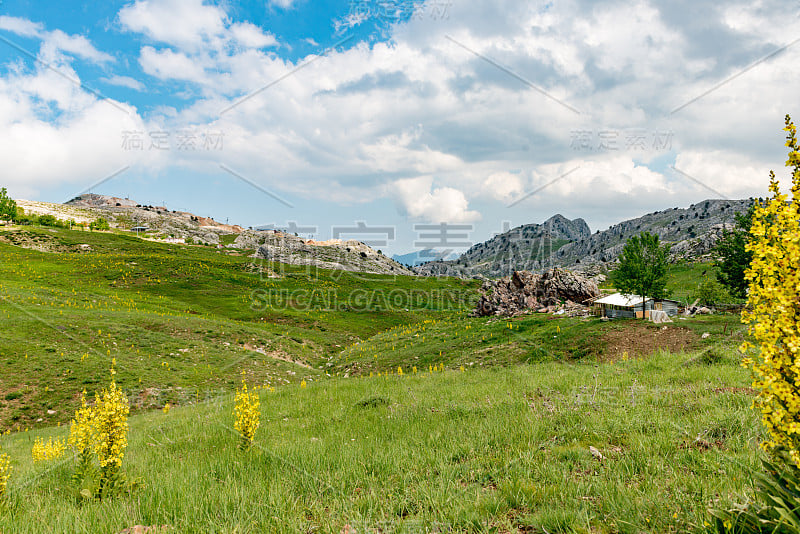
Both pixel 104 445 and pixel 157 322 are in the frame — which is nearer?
pixel 104 445

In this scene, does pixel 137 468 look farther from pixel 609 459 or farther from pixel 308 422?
pixel 609 459

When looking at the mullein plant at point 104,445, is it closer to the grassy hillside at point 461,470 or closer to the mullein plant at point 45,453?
the grassy hillside at point 461,470

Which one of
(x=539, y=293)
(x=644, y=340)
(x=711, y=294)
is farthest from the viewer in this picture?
(x=711, y=294)

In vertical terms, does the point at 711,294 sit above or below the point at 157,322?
above

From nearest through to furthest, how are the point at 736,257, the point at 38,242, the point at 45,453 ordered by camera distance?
the point at 45,453, the point at 736,257, the point at 38,242

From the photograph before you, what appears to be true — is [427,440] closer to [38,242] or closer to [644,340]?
[644,340]

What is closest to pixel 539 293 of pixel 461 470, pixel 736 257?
pixel 736 257

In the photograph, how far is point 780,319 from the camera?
3342mm

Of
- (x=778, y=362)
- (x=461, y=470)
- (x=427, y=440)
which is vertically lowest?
(x=427, y=440)

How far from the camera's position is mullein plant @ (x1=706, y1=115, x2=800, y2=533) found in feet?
10.8

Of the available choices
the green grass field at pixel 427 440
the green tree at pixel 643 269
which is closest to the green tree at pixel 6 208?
the green grass field at pixel 427 440

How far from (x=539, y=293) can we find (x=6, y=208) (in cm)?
15151

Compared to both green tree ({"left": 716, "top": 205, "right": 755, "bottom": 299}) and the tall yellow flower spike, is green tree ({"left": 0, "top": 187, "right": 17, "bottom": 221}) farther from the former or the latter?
green tree ({"left": 716, "top": 205, "right": 755, "bottom": 299})

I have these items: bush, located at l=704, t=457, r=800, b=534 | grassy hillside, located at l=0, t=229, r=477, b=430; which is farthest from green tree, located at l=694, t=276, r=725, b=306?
bush, located at l=704, t=457, r=800, b=534
